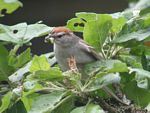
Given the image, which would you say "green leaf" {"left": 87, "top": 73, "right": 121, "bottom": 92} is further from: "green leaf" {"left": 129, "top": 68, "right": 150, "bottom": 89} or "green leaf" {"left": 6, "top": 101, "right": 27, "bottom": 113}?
"green leaf" {"left": 6, "top": 101, "right": 27, "bottom": 113}

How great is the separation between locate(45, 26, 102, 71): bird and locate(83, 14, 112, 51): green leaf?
0.12ft

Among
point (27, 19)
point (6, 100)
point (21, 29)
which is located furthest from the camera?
point (27, 19)

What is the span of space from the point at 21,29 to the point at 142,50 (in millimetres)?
380

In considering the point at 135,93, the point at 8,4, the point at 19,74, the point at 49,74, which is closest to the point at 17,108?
the point at 19,74

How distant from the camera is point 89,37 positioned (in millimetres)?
1656

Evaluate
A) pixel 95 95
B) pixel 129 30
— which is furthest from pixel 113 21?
pixel 95 95

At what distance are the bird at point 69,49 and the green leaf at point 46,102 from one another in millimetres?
179

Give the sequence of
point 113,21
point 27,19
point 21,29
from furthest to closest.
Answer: point 27,19 < point 21,29 < point 113,21

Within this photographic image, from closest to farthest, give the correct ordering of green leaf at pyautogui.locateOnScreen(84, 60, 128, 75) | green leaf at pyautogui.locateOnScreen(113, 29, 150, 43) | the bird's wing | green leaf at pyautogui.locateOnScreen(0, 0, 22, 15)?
green leaf at pyautogui.locateOnScreen(84, 60, 128, 75) → green leaf at pyautogui.locateOnScreen(113, 29, 150, 43) → the bird's wing → green leaf at pyautogui.locateOnScreen(0, 0, 22, 15)

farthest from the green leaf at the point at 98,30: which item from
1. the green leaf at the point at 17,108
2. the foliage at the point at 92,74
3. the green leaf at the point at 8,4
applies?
the green leaf at the point at 8,4

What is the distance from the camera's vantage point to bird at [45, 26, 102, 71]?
67.9 inches

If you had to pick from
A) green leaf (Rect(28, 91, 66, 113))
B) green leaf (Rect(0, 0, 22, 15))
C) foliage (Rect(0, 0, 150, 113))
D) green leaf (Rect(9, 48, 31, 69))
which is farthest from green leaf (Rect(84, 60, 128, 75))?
green leaf (Rect(0, 0, 22, 15))

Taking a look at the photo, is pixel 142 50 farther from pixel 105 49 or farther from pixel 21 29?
pixel 21 29

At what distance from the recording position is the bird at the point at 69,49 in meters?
1.73
